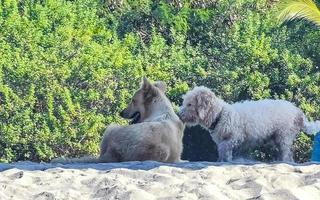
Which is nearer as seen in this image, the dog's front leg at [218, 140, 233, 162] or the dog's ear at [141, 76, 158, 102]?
the dog's ear at [141, 76, 158, 102]

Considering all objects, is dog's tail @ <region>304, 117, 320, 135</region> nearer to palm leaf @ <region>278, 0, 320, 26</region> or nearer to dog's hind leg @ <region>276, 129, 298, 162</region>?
dog's hind leg @ <region>276, 129, 298, 162</region>

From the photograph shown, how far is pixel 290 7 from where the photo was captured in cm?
2000

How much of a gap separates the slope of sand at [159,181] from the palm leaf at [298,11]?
30.8 ft

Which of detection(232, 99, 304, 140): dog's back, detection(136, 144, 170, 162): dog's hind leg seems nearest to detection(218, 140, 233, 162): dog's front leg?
detection(232, 99, 304, 140): dog's back

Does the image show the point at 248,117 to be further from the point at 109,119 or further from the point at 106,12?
the point at 106,12

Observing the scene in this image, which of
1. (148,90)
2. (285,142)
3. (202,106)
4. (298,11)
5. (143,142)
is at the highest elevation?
(298,11)

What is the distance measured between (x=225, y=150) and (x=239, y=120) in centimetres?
40

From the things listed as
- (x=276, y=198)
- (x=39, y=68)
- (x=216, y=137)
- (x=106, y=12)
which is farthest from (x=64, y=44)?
(x=276, y=198)

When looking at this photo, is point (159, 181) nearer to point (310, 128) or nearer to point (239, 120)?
point (239, 120)

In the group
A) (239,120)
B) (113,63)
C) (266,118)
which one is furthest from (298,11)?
(239,120)

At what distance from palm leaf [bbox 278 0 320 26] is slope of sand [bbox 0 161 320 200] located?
9402 mm

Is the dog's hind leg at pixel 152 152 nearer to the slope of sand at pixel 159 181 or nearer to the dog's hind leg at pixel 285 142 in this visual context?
the slope of sand at pixel 159 181

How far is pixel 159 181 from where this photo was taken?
949cm

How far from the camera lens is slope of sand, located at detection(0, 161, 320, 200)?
877 centimetres
